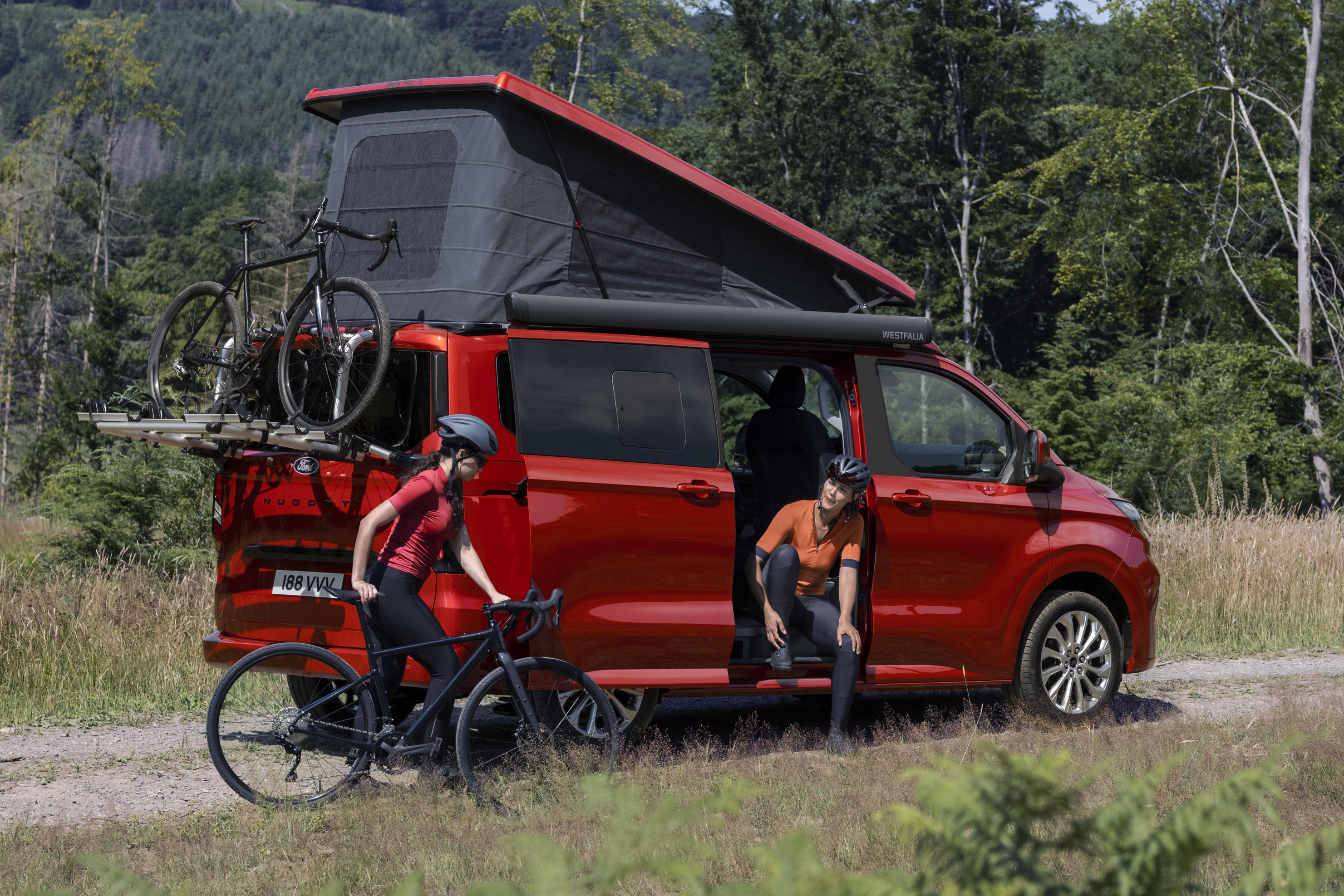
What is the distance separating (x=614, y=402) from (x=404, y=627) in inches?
59.0

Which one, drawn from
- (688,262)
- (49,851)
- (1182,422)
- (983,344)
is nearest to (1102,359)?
(983,344)

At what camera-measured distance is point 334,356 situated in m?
6.41

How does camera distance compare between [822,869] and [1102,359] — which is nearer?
[822,869]

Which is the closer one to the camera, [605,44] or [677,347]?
[677,347]

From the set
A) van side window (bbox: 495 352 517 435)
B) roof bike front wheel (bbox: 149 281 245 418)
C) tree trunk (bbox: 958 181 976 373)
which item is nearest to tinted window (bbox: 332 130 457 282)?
roof bike front wheel (bbox: 149 281 245 418)

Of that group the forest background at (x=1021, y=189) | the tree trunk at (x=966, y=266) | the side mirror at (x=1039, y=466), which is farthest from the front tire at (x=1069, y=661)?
the tree trunk at (x=966, y=266)

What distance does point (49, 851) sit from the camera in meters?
4.88

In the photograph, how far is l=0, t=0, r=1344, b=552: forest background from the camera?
2609cm

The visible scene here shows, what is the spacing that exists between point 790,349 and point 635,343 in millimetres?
1034

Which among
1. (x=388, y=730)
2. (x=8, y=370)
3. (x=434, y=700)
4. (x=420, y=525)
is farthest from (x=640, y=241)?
(x=8, y=370)

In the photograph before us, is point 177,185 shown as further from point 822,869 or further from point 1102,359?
point 822,869

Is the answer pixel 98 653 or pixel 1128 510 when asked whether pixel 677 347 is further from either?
pixel 98 653

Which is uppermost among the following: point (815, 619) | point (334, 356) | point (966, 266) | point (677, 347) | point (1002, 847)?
→ point (966, 266)

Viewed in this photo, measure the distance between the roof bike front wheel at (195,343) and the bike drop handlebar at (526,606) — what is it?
1914 millimetres
